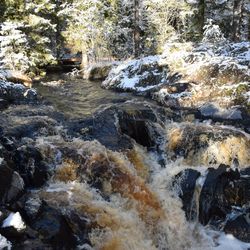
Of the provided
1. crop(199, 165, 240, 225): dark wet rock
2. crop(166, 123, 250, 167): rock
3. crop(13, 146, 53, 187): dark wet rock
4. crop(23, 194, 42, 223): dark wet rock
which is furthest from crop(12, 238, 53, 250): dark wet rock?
crop(166, 123, 250, 167): rock

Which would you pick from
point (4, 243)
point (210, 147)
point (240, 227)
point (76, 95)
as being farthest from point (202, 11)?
point (4, 243)

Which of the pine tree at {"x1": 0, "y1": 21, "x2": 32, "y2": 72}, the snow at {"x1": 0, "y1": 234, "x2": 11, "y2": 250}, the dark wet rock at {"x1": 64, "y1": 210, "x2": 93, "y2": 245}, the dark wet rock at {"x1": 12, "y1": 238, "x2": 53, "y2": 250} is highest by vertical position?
the pine tree at {"x1": 0, "y1": 21, "x2": 32, "y2": 72}

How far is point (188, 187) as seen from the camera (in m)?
8.09

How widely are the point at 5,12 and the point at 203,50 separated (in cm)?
1008

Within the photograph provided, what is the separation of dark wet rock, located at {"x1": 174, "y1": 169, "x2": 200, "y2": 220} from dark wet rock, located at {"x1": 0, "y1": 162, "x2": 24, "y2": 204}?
326 centimetres

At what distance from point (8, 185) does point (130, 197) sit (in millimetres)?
2359

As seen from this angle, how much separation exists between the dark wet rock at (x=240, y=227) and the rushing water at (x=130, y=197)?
0.44 ft

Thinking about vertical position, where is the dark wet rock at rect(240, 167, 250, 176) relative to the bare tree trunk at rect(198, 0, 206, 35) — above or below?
below

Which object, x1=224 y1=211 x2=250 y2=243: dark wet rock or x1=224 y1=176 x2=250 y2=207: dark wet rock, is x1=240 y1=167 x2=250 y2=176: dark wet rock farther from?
x1=224 y1=211 x2=250 y2=243: dark wet rock

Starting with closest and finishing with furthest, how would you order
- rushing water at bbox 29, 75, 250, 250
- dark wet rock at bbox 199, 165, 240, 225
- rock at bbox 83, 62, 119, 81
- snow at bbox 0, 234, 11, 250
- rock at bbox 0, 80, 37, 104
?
snow at bbox 0, 234, 11, 250 → rushing water at bbox 29, 75, 250, 250 → dark wet rock at bbox 199, 165, 240, 225 → rock at bbox 0, 80, 37, 104 → rock at bbox 83, 62, 119, 81

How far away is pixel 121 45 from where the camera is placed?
76.4 ft

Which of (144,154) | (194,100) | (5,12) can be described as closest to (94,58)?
(5,12)

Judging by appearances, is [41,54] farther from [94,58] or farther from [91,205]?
[91,205]

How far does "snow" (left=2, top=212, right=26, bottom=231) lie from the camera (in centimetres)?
562
